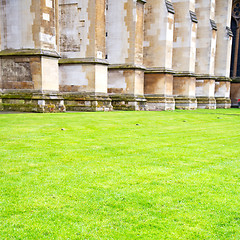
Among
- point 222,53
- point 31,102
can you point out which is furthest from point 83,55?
point 222,53

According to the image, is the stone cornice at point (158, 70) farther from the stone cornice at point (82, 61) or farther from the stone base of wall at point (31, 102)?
the stone base of wall at point (31, 102)

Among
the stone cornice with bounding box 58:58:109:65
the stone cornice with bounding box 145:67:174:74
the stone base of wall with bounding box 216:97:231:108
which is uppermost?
the stone cornice with bounding box 58:58:109:65

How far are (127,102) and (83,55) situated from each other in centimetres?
384

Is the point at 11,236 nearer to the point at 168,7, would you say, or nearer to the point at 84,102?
the point at 84,102

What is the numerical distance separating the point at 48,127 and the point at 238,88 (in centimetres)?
2981

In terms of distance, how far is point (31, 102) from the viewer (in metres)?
11.7

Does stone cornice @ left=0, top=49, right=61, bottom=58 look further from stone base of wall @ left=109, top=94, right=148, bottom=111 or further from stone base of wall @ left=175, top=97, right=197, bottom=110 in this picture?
stone base of wall @ left=175, top=97, right=197, bottom=110

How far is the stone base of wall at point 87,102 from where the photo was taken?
14117mm

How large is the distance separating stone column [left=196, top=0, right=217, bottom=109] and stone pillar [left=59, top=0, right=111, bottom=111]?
13908mm

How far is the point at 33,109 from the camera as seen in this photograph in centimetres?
1160

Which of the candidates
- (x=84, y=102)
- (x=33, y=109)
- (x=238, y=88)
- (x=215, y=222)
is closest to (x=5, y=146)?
(x=215, y=222)

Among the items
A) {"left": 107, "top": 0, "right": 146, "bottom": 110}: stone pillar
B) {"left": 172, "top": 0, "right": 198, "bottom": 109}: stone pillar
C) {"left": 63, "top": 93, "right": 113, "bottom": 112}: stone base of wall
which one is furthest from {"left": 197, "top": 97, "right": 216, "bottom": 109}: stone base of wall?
{"left": 63, "top": 93, "right": 113, "bottom": 112}: stone base of wall

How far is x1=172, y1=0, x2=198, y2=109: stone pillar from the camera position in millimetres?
22019

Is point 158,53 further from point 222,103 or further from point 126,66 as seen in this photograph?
point 222,103
